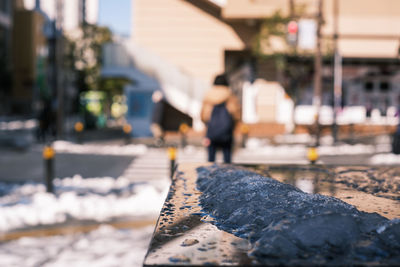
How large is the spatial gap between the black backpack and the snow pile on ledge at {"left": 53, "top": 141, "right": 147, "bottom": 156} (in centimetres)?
979

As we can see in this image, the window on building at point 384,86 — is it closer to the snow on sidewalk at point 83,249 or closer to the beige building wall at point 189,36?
the beige building wall at point 189,36

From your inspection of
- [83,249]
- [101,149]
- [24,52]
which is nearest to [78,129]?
[101,149]

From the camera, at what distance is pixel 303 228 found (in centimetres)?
154

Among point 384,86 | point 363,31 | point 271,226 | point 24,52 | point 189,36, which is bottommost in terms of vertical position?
point 271,226

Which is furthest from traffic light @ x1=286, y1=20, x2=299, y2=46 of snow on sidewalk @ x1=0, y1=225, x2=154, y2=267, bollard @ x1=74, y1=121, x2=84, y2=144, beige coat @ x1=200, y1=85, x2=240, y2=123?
snow on sidewalk @ x1=0, y1=225, x2=154, y2=267

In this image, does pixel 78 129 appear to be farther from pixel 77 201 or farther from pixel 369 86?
pixel 369 86

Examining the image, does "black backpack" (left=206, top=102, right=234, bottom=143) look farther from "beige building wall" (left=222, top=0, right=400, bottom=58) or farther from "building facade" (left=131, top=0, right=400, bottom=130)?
"beige building wall" (left=222, top=0, right=400, bottom=58)

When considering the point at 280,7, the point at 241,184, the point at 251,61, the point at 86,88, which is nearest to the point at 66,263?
the point at 241,184

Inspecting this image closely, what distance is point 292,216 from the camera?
1.70 m

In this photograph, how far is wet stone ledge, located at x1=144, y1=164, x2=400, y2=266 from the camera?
4.77 ft

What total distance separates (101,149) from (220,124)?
1193 centimetres

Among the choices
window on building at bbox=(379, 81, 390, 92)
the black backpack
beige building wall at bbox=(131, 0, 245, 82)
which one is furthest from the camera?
window on building at bbox=(379, 81, 390, 92)

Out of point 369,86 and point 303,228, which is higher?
point 369,86

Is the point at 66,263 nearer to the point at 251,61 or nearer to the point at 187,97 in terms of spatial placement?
the point at 187,97
